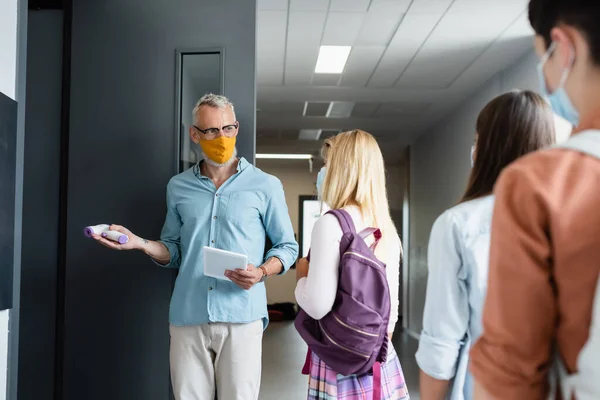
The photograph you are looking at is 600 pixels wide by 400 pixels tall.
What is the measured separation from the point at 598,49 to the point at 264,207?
178cm

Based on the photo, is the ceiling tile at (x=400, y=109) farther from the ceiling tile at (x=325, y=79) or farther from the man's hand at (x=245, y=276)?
the man's hand at (x=245, y=276)

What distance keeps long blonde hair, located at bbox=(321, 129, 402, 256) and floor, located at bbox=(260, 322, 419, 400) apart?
9.10 ft

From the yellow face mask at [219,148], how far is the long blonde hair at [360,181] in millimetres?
609

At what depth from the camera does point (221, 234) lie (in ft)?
7.58

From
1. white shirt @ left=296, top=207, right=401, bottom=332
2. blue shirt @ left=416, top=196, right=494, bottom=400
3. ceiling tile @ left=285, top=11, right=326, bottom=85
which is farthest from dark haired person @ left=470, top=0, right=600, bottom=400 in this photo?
ceiling tile @ left=285, top=11, right=326, bottom=85

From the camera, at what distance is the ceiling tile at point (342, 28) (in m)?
3.97

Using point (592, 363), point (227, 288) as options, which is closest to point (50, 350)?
point (227, 288)

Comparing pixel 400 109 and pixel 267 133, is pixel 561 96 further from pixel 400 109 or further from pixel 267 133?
pixel 267 133

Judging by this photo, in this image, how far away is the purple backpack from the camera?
5.53ft

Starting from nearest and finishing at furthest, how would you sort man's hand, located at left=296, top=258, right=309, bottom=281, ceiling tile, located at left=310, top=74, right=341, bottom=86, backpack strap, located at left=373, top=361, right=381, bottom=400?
backpack strap, located at left=373, top=361, right=381, bottom=400 → man's hand, located at left=296, top=258, right=309, bottom=281 → ceiling tile, located at left=310, top=74, right=341, bottom=86

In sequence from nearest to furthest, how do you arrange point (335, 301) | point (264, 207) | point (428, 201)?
point (335, 301) < point (264, 207) < point (428, 201)

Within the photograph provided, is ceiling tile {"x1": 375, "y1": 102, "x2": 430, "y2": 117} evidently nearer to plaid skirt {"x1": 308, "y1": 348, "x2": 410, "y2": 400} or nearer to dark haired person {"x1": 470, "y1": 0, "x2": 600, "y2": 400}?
plaid skirt {"x1": 308, "y1": 348, "x2": 410, "y2": 400}

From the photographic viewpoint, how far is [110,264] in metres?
2.70

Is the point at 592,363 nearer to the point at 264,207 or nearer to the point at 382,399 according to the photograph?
the point at 382,399
